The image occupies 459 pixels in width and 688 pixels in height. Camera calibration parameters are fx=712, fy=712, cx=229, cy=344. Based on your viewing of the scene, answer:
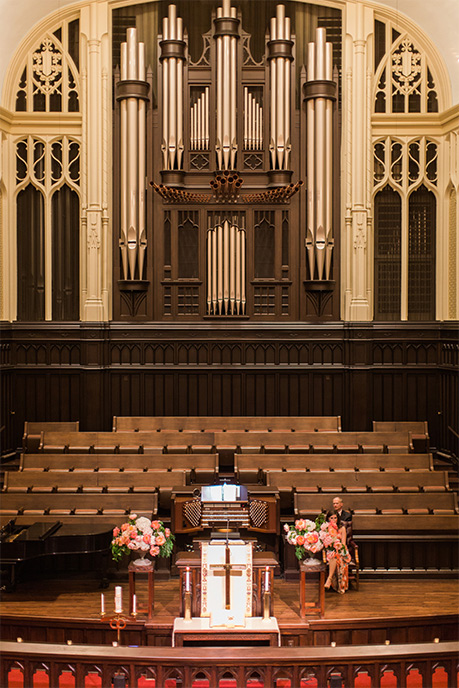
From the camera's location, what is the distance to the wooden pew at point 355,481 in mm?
11445

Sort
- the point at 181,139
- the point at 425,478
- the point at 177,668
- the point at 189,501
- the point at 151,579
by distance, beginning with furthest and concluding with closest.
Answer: the point at 181,139 < the point at 425,478 < the point at 189,501 < the point at 151,579 < the point at 177,668

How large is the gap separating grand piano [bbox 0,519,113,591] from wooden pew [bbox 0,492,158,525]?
0.47 metres

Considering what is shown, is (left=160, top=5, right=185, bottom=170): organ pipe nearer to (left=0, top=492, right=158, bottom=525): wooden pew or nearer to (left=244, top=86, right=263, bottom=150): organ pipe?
(left=244, top=86, right=263, bottom=150): organ pipe

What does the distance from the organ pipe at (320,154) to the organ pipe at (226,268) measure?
4.86 ft

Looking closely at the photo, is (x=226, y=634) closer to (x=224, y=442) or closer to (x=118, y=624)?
(x=118, y=624)

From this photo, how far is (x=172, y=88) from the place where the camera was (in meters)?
14.6

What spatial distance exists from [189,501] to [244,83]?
358 inches

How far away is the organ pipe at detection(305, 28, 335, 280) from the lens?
48.1 feet

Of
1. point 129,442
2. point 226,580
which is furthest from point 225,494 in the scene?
point 129,442

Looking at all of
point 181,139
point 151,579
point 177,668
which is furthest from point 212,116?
point 177,668

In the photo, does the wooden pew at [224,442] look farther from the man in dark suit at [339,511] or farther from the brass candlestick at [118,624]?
the brass candlestick at [118,624]

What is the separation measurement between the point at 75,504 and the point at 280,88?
9215 millimetres

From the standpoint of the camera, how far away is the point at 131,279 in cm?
1493

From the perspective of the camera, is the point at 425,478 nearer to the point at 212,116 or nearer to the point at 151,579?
the point at 151,579
